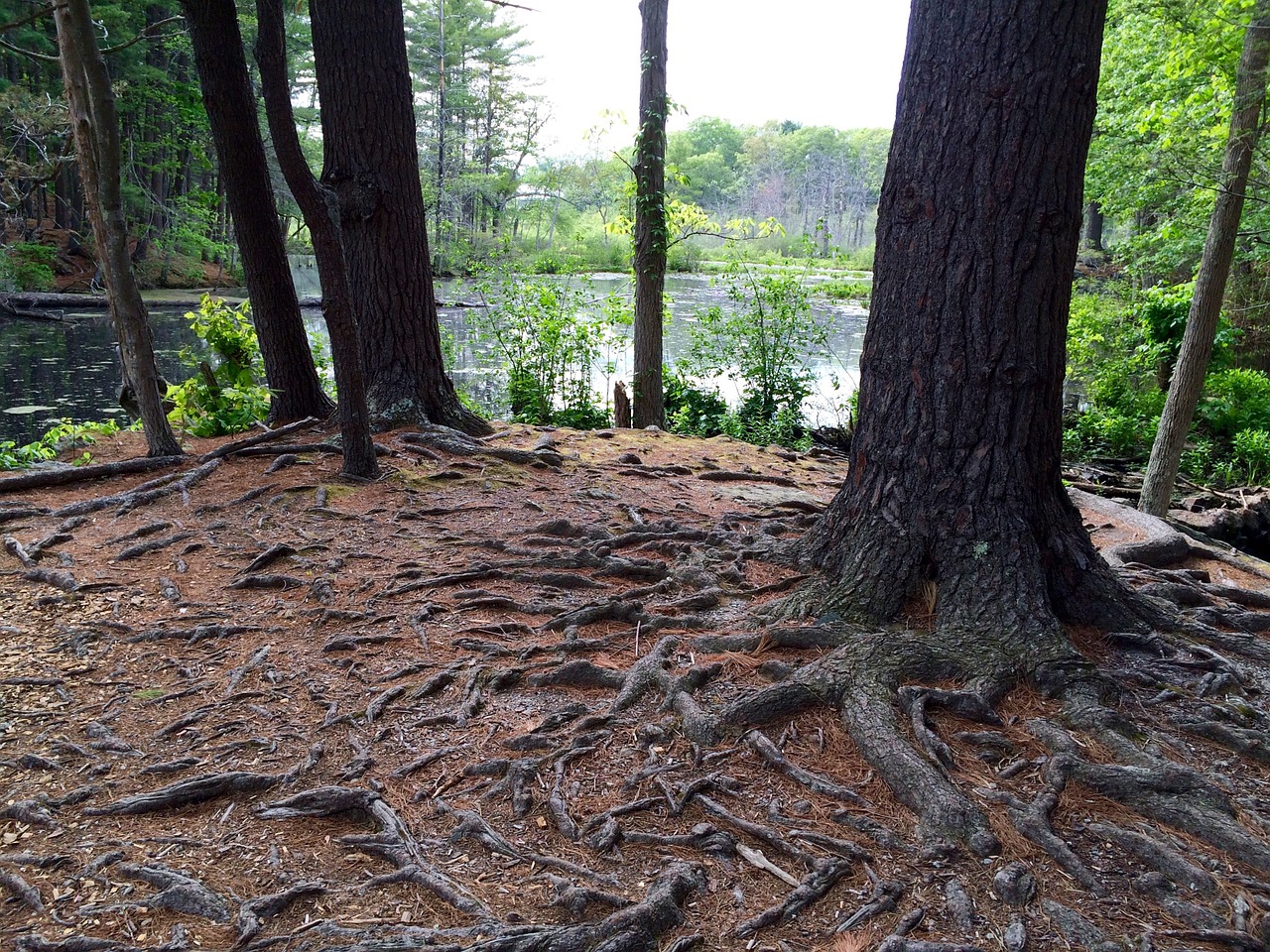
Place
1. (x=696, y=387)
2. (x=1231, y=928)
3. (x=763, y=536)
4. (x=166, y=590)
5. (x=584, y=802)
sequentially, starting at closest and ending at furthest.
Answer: (x=1231, y=928)
(x=584, y=802)
(x=166, y=590)
(x=763, y=536)
(x=696, y=387)

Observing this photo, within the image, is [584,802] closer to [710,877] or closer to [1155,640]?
[710,877]

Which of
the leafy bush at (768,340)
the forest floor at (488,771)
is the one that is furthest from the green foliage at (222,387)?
the leafy bush at (768,340)

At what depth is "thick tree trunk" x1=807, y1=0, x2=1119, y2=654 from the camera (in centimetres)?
335

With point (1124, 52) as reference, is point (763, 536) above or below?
below

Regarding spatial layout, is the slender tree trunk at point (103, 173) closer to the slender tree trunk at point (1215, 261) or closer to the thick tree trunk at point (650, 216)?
the thick tree trunk at point (650, 216)

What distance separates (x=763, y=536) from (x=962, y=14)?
2.70 metres

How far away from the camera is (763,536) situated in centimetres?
484

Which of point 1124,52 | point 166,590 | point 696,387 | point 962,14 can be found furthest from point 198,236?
point 962,14

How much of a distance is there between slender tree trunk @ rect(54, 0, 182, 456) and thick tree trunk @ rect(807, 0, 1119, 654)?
5.03m

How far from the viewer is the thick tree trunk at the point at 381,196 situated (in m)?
6.90

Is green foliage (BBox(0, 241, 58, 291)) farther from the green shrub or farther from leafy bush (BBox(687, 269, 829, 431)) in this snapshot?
the green shrub

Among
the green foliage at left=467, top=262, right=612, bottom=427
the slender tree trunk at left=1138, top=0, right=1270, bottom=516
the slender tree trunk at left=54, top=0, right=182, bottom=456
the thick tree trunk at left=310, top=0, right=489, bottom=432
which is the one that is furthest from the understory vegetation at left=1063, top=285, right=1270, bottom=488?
the slender tree trunk at left=54, top=0, right=182, bottom=456

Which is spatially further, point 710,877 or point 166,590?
point 166,590

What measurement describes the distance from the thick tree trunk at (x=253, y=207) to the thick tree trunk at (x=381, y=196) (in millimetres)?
628
